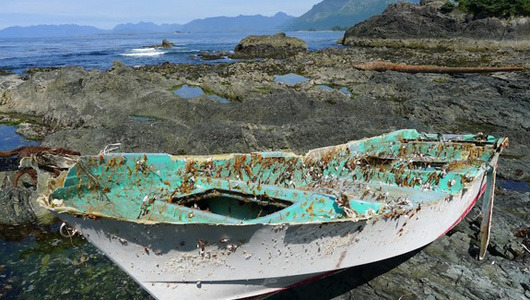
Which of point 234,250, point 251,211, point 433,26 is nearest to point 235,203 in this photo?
point 251,211

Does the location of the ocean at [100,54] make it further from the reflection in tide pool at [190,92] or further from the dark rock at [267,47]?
the reflection in tide pool at [190,92]

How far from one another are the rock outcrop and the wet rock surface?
92.5 feet

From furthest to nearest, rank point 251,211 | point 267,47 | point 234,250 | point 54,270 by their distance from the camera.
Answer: point 267,47 < point 54,270 < point 251,211 < point 234,250

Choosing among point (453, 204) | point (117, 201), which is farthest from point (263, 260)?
point (453, 204)

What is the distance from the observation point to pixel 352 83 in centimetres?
2353

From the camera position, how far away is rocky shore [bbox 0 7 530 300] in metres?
5.80

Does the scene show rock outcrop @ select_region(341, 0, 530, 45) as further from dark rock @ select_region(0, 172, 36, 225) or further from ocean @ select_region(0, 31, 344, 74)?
dark rock @ select_region(0, 172, 36, 225)

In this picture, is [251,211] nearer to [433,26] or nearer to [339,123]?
[339,123]

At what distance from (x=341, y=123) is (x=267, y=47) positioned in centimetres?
4127

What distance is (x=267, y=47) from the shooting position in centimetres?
5084

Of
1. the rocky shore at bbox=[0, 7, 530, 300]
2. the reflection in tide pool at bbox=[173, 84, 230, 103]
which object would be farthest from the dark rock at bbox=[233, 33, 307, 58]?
the reflection in tide pool at bbox=[173, 84, 230, 103]

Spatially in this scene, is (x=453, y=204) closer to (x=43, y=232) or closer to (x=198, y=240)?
(x=198, y=240)

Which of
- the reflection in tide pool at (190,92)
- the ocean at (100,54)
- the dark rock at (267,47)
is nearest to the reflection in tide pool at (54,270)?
the reflection in tide pool at (190,92)

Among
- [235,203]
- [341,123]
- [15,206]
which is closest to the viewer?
[235,203]
